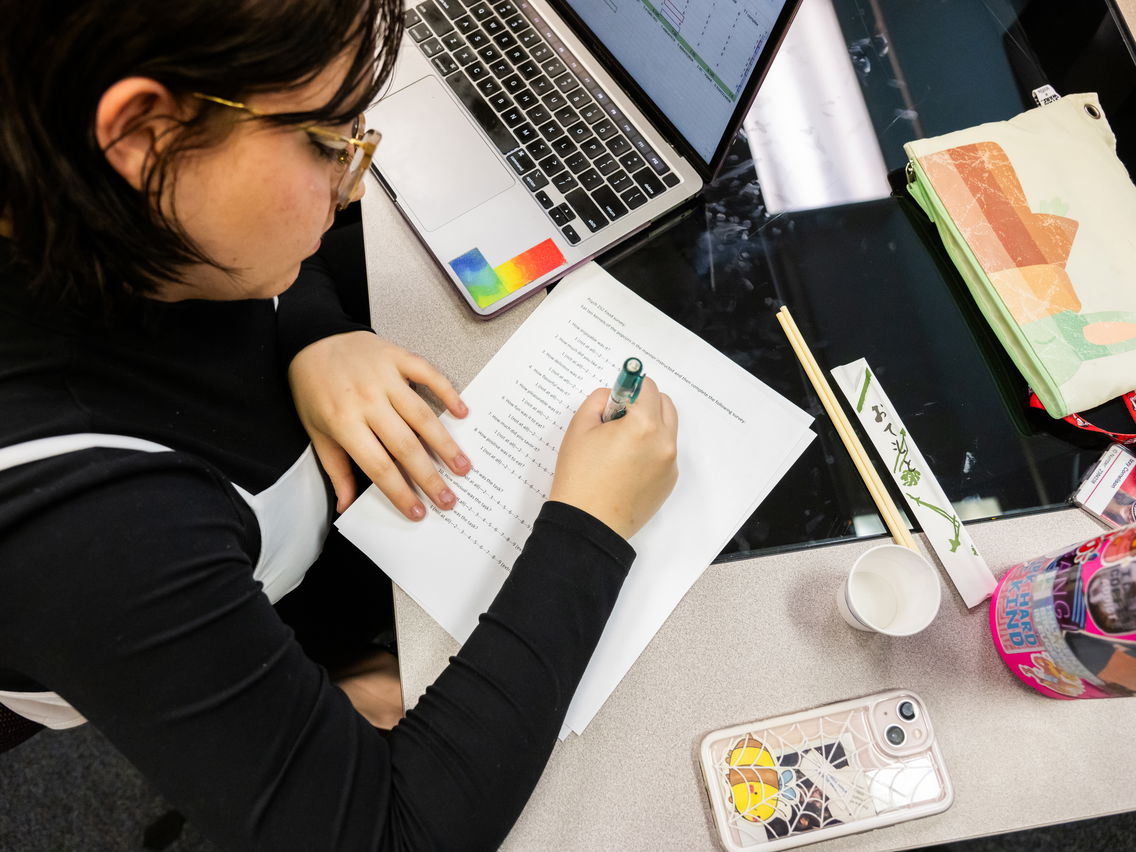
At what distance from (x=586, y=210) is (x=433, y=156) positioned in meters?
0.17

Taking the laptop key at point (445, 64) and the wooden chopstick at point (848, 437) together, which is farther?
the laptop key at point (445, 64)

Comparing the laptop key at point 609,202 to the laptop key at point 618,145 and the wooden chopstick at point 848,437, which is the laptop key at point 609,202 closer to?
the laptop key at point 618,145

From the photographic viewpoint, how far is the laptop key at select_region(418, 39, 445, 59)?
0.79 meters

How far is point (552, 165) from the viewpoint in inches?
28.7

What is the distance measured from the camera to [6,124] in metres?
0.37

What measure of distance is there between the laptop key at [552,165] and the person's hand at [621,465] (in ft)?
0.82

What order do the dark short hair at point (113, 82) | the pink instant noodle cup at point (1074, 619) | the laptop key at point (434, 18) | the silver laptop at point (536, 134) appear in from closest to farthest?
1. the dark short hair at point (113, 82)
2. the pink instant noodle cup at point (1074, 619)
3. the silver laptop at point (536, 134)
4. the laptop key at point (434, 18)

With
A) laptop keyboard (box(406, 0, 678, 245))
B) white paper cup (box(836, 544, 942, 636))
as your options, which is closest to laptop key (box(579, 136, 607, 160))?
laptop keyboard (box(406, 0, 678, 245))

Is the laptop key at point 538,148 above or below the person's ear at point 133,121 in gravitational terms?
below

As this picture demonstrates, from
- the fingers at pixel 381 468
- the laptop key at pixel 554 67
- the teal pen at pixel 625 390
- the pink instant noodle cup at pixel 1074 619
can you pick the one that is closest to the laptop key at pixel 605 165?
the laptop key at pixel 554 67

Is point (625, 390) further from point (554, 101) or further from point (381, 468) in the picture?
point (554, 101)

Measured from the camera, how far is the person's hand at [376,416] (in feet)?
2.05

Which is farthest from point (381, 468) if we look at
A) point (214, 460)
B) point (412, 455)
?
point (214, 460)

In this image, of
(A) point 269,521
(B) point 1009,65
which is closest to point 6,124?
(A) point 269,521
